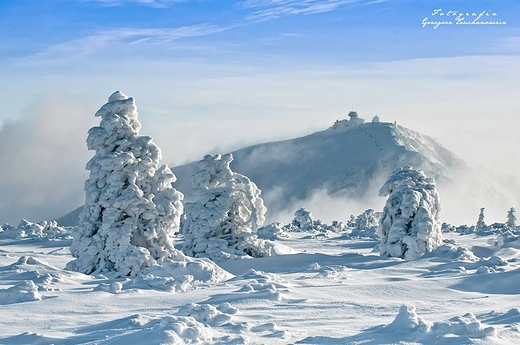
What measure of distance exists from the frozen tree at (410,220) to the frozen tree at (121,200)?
1223cm

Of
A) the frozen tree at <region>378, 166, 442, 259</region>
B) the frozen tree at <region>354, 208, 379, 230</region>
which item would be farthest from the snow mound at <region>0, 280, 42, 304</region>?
the frozen tree at <region>354, 208, 379, 230</region>

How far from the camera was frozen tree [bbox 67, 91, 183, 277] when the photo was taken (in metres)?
23.1

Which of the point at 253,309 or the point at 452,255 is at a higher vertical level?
the point at 452,255

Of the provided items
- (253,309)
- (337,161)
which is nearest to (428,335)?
(253,309)

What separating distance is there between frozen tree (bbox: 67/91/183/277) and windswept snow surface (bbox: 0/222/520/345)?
3573 millimetres

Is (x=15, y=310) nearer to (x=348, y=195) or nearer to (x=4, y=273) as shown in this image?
(x=4, y=273)

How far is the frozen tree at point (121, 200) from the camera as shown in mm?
23125

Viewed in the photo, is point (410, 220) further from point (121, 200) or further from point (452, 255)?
point (121, 200)

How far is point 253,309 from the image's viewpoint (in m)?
12.0

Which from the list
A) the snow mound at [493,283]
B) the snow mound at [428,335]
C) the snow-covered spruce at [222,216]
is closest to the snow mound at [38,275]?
the snow mound at [428,335]

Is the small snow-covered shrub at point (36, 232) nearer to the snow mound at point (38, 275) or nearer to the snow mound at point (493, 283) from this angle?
the snow mound at point (38, 275)

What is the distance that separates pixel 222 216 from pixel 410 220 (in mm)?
9161

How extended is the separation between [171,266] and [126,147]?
833 centimetres

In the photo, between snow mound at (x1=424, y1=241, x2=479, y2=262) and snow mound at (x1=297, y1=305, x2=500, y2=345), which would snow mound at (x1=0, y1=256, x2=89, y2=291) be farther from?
snow mound at (x1=424, y1=241, x2=479, y2=262)
